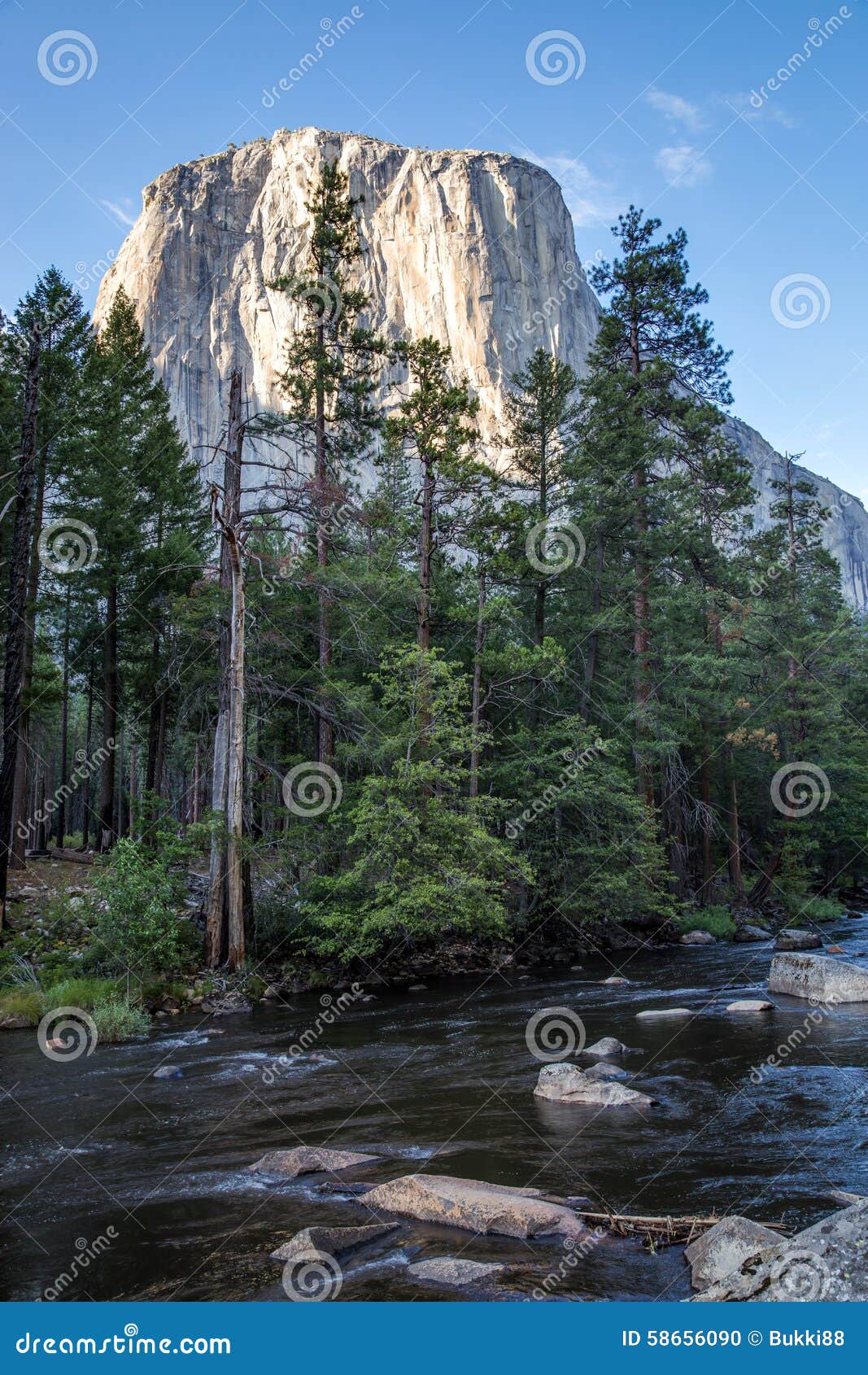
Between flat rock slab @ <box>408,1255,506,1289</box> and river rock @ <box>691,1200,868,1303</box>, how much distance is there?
124cm

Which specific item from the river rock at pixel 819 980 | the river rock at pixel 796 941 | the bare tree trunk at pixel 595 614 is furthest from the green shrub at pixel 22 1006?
the bare tree trunk at pixel 595 614

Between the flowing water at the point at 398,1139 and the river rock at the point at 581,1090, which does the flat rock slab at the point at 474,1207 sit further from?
the river rock at the point at 581,1090

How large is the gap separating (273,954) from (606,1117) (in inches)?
479

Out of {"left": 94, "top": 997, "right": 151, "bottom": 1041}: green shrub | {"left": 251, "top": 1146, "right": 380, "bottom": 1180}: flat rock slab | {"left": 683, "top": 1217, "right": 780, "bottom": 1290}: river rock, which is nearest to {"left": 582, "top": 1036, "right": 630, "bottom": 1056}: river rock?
{"left": 251, "top": 1146, "right": 380, "bottom": 1180}: flat rock slab

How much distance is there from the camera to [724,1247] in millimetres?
5109

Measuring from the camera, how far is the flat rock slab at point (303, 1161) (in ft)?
23.8

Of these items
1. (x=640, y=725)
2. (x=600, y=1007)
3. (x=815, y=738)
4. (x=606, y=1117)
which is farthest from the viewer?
(x=815, y=738)

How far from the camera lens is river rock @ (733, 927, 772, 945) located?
26234 mm

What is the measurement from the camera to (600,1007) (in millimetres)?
15227

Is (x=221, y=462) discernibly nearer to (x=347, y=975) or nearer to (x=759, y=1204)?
(x=347, y=975)

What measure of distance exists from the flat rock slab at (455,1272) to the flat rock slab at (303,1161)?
2215 mm

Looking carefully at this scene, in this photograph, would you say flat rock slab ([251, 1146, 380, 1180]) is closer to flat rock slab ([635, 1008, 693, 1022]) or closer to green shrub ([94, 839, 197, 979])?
flat rock slab ([635, 1008, 693, 1022])

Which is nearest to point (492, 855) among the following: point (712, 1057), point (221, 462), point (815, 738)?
point (712, 1057)

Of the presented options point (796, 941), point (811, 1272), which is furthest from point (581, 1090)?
point (796, 941)
